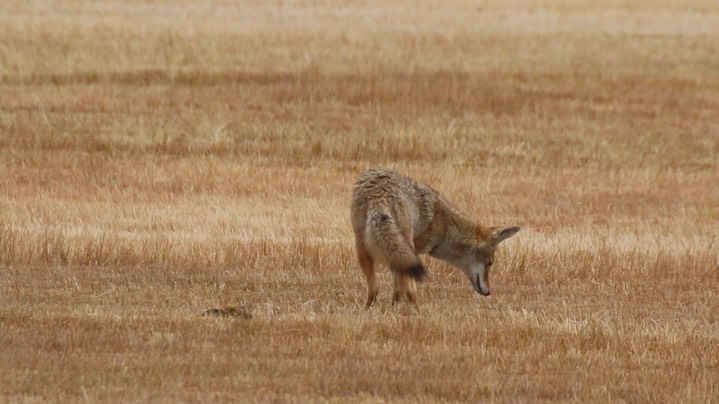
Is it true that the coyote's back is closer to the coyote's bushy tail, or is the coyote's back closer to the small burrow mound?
the coyote's bushy tail

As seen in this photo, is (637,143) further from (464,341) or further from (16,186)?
(464,341)

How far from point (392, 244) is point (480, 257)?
1863mm

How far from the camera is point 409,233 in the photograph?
10523mm

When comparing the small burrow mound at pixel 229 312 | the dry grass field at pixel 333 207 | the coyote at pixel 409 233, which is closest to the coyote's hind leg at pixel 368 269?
the coyote at pixel 409 233

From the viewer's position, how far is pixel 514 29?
144 feet

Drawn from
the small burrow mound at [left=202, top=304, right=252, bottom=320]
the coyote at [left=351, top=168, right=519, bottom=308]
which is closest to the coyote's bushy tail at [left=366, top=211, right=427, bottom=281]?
the coyote at [left=351, top=168, right=519, bottom=308]

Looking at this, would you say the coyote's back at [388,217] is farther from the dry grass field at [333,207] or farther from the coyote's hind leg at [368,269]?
the dry grass field at [333,207]

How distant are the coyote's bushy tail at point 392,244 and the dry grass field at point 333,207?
415 millimetres

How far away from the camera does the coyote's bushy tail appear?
382 inches

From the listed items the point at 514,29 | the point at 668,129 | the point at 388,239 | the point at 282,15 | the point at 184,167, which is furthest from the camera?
the point at 282,15

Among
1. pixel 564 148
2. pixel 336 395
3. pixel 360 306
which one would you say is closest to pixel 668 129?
pixel 564 148

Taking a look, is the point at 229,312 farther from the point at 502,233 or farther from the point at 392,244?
the point at 502,233

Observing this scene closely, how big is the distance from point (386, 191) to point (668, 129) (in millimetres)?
17020

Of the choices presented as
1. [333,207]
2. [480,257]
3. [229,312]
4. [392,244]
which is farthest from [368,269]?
[333,207]
